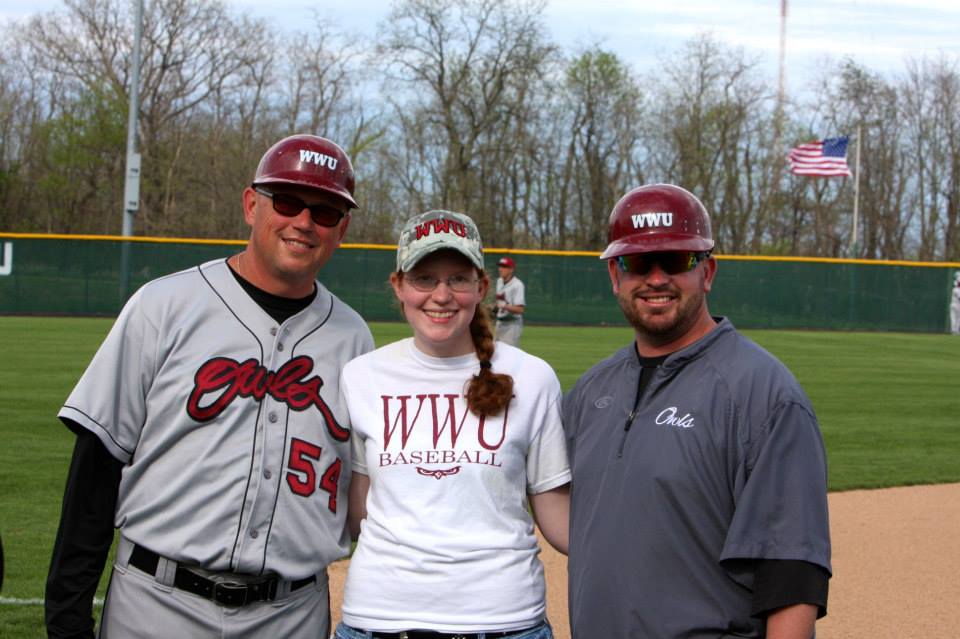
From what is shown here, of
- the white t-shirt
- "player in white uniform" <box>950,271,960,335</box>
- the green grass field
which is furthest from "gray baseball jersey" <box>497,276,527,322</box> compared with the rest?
"player in white uniform" <box>950,271,960,335</box>

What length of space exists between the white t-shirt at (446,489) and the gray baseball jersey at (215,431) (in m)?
0.16

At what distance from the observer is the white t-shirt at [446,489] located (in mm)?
2451

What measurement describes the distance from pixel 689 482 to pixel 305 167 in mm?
1270

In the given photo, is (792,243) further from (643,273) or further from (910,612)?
(643,273)

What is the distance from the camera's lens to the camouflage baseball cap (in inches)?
104

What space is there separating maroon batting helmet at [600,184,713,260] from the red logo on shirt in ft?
2.73

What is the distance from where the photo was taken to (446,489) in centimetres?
252

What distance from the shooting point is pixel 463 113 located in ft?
144

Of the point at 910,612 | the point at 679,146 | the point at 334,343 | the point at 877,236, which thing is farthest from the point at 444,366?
the point at 877,236

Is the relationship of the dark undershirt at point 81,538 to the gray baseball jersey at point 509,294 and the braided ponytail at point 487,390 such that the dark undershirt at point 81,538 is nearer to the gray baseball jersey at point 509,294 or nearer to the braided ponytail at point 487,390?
the braided ponytail at point 487,390

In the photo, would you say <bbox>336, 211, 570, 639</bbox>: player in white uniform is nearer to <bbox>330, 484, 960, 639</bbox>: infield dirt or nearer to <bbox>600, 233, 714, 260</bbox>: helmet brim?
<bbox>600, 233, 714, 260</bbox>: helmet brim

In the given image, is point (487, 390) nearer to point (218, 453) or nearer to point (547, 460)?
point (547, 460)

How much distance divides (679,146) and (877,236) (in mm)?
11413

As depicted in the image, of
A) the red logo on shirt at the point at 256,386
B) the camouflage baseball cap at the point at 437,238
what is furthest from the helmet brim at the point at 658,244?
the red logo on shirt at the point at 256,386
